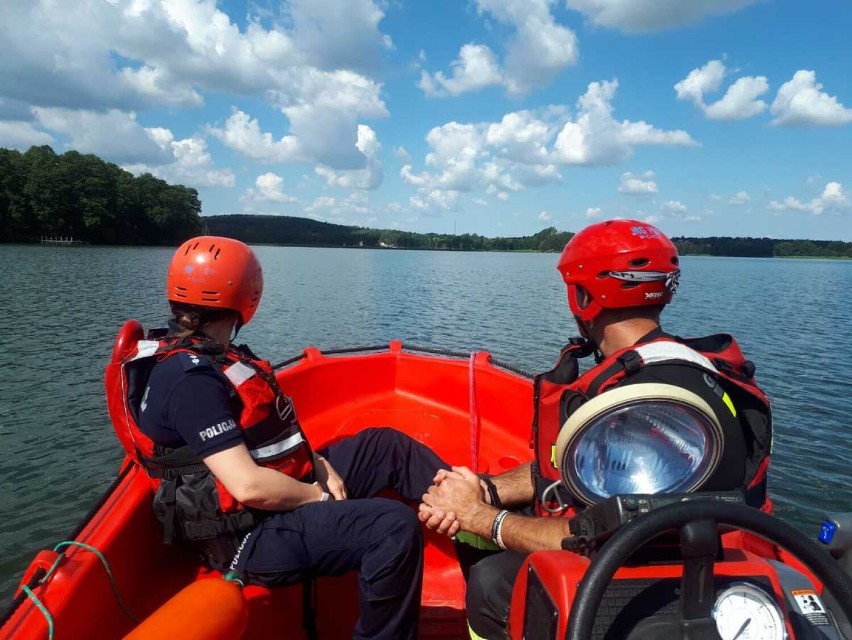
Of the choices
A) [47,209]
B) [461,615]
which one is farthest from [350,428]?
[47,209]

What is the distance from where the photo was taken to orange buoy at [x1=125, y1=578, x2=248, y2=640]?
1924mm

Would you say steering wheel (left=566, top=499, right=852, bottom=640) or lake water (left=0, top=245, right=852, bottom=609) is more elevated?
steering wheel (left=566, top=499, right=852, bottom=640)

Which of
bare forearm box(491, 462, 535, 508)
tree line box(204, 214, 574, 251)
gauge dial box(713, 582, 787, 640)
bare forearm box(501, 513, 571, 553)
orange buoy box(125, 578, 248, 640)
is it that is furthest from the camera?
tree line box(204, 214, 574, 251)

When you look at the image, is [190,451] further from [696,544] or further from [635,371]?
[696,544]

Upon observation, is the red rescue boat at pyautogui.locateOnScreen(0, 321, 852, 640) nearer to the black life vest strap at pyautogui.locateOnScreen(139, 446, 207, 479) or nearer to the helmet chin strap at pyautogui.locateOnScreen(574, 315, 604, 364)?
the black life vest strap at pyautogui.locateOnScreen(139, 446, 207, 479)

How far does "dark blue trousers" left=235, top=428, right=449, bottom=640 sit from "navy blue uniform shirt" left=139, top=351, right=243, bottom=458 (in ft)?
1.65

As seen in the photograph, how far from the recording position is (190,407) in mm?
2473

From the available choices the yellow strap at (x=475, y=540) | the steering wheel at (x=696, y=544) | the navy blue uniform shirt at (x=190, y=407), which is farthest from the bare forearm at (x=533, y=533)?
the navy blue uniform shirt at (x=190, y=407)

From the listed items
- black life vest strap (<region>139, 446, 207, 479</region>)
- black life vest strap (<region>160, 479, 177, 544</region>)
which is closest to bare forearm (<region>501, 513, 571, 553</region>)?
black life vest strap (<region>139, 446, 207, 479</region>)

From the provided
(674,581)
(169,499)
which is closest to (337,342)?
(169,499)

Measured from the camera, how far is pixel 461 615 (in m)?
3.28

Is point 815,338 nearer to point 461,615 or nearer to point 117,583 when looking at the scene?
point 461,615

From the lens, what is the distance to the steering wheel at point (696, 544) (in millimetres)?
1228

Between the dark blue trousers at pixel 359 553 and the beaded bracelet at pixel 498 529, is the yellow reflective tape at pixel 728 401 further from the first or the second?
the dark blue trousers at pixel 359 553
